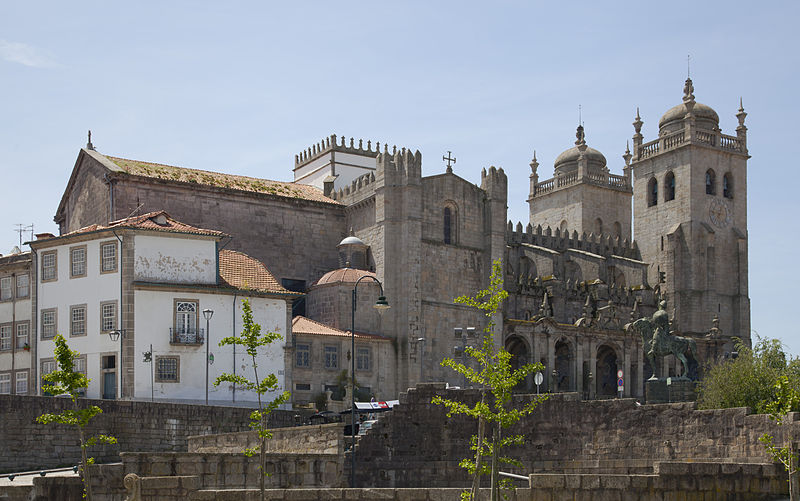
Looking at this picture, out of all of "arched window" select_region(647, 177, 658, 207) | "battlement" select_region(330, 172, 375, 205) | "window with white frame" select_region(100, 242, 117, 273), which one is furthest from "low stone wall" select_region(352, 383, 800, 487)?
"arched window" select_region(647, 177, 658, 207)

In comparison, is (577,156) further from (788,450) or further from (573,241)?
(788,450)

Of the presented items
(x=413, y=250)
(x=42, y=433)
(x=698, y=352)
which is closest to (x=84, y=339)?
(x=42, y=433)

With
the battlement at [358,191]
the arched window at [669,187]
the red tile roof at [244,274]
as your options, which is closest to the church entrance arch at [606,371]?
the arched window at [669,187]

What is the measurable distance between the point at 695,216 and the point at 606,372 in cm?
1626

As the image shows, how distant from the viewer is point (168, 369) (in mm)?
41562

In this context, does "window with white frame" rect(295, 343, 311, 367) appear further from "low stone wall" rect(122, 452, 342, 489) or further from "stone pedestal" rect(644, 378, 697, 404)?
"low stone wall" rect(122, 452, 342, 489)

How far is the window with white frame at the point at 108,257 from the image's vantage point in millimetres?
42156

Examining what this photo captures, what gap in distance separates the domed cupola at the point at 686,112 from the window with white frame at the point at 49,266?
50.4m

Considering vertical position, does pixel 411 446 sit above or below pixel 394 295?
below

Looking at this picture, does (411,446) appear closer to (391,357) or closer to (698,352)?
(391,357)

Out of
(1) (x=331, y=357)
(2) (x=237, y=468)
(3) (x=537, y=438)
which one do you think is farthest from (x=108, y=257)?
(2) (x=237, y=468)

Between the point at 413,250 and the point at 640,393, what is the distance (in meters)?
18.2

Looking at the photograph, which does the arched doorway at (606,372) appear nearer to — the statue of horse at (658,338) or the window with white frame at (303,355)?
the window with white frame at (303,355)

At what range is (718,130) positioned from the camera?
263ft
